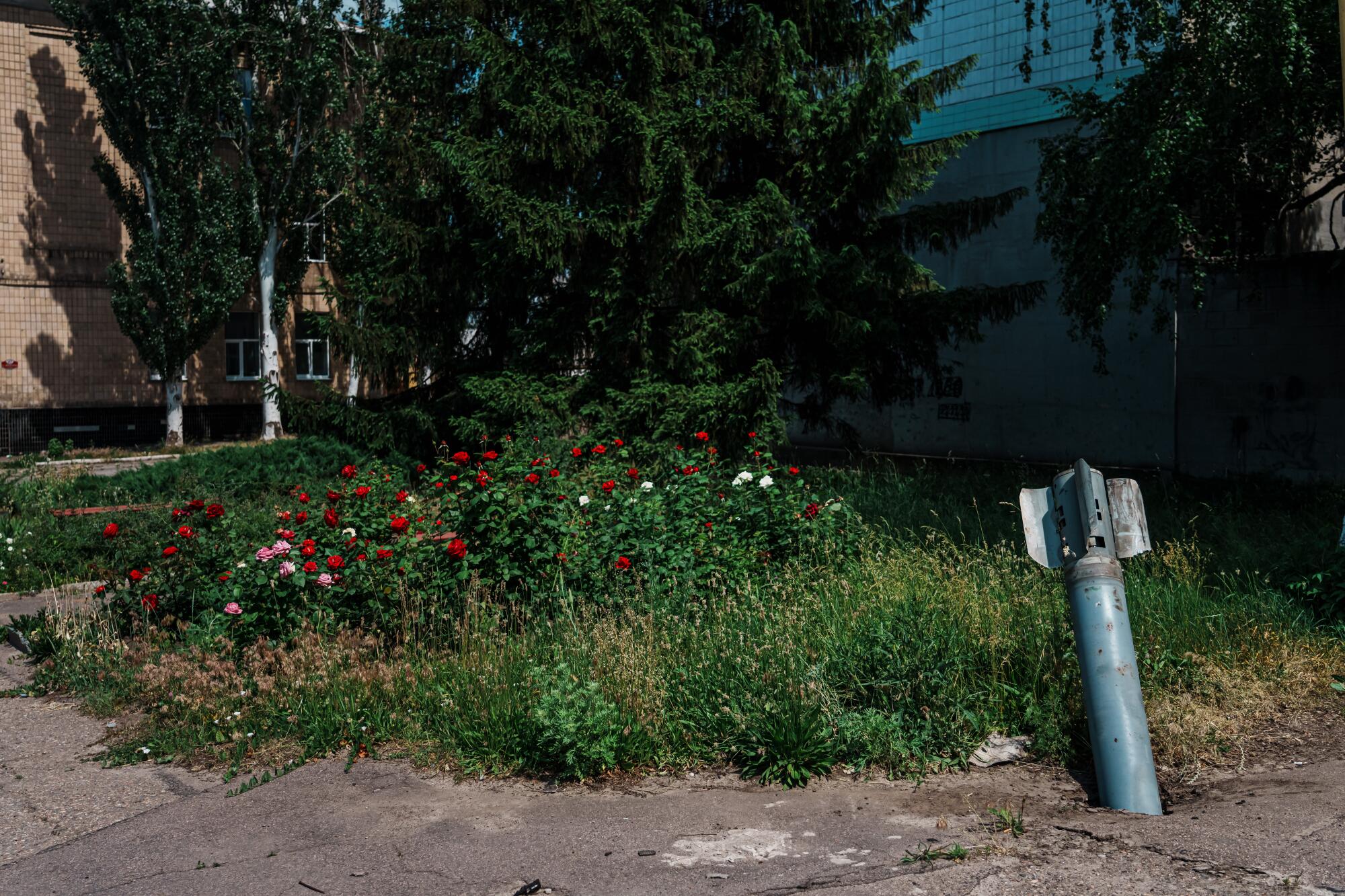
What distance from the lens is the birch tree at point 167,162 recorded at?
953 inches

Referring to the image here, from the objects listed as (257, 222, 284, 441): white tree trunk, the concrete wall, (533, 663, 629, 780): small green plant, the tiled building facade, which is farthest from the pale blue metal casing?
(257, 222, 284, 441): white tree trunk

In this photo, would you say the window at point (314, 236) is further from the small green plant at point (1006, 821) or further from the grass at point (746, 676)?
the small green plant at point (1006, 821)

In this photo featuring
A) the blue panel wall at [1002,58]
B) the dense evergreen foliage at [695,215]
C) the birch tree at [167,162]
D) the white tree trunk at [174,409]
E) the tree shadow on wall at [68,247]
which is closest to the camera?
the dense evergreen foliage at [695,215]

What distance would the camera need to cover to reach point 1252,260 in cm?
1394

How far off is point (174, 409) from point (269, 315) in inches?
131

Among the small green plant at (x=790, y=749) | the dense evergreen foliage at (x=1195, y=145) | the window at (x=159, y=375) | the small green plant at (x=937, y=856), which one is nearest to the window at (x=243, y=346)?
the window at (x=159, y=375)

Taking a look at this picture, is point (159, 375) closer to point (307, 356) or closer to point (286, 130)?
point (307, 356)

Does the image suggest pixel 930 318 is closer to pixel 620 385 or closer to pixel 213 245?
pixel 620 385

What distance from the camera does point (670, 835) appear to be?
4.12 meters

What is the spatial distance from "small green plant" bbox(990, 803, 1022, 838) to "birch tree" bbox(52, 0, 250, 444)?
2430 centimetres

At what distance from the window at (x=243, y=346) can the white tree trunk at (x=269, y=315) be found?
223 cm

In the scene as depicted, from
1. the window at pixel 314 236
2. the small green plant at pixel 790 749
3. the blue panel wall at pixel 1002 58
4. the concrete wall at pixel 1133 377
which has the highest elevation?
the blue panel wall at pixel 1002 58

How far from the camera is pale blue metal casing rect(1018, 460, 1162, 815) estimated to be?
4160mm

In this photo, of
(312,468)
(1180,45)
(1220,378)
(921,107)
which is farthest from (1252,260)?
(312,468)
